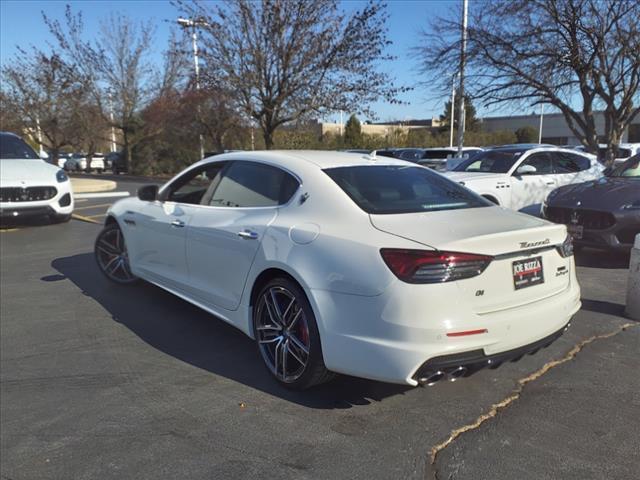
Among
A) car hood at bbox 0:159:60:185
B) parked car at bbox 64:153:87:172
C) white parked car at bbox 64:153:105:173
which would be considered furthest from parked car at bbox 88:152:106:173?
car hood at bbox 0:159:60:185

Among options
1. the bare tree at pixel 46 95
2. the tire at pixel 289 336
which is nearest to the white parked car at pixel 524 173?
the tire at pixel 289 336

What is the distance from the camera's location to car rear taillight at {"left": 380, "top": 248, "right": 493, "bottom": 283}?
278 cm

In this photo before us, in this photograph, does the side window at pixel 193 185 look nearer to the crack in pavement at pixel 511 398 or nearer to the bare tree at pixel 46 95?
the crack in pavement at pixel 511 398

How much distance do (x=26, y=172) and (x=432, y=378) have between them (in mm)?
8784

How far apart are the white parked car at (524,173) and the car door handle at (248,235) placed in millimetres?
5679

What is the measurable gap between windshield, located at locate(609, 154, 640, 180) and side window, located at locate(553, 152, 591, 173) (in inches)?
55.8

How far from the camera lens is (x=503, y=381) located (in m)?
3.56

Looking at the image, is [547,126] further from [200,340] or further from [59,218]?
[200,340]

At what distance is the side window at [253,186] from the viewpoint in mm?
3758

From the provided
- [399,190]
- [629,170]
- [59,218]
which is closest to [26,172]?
[59,218]

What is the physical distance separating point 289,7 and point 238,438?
57.9 ft

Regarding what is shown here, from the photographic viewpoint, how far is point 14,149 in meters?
10.3

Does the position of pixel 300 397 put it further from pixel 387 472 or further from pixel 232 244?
pixel 232 244

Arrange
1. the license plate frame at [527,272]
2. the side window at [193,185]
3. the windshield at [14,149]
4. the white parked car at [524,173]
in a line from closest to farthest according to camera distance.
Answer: the license plate frame at [527,272], the side window at [193,185], the white parked car at [524,173], the windshield at [14,149]
